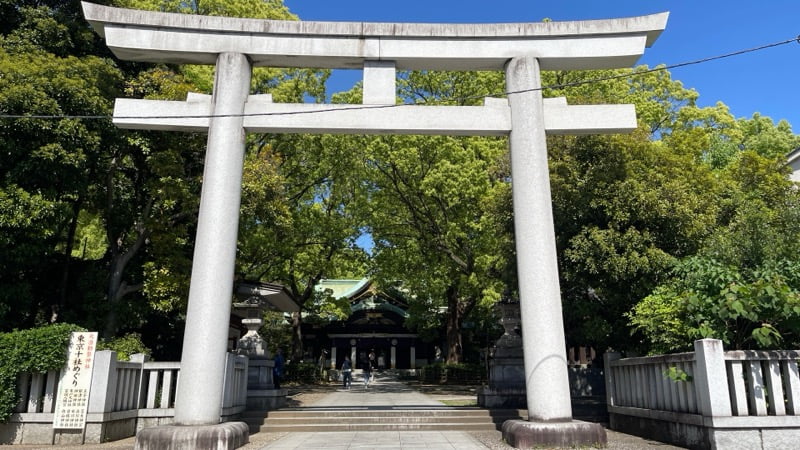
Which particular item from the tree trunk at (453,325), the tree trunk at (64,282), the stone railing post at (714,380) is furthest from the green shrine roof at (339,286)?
the stone railing post at (714,380)

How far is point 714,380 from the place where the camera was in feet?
23.5

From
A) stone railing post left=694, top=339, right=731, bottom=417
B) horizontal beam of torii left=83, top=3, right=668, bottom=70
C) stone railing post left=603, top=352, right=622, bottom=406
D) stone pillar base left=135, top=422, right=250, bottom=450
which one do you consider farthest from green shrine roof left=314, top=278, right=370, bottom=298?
stone railing post left=694, top=339, right=731, bottom=417

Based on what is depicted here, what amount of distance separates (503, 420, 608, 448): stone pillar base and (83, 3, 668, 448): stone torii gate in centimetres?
50

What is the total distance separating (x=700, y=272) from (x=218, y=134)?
8170 mm

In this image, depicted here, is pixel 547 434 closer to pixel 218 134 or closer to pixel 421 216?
pixel 218 134

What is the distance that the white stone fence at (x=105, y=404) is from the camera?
8.66m

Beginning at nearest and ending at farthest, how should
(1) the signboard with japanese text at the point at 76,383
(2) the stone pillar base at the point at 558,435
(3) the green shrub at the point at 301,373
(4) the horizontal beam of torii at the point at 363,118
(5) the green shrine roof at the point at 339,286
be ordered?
(2) the stone pillar base at the point at 558,435 → (1) the signboard with japanese text at the point at 76,383 → (4) the horizontal beam of torii at the point at 363,118 → (3) the green shrub at the point at 301,373 → (5) the green shrine roof at the point at 339,286

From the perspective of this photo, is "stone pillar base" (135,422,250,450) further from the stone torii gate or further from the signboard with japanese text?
the signboard with japanese text

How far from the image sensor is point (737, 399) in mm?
7215

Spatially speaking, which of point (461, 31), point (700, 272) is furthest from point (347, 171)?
point (700, 272)

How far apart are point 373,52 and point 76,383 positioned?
297 inches

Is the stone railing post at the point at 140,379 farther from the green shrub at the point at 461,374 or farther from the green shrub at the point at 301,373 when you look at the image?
the green shrub at the point at 461,374

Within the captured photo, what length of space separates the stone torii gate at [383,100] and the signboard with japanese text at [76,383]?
2.44 meters

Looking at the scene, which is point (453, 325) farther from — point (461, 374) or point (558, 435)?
point (558, 435)
